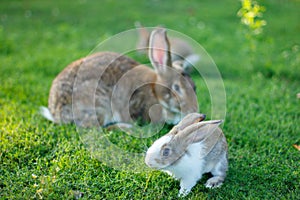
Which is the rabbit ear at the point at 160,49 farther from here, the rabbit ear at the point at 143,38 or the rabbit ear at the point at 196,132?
the rabbit ear at the point at 143,38

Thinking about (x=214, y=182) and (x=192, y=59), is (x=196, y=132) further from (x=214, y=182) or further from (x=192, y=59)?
(x=192, y=59)

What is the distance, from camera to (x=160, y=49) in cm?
457

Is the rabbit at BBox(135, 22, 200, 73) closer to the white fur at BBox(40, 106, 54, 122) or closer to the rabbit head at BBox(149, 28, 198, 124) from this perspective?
the rabbit head at BBox(149, 28, 198, 124)

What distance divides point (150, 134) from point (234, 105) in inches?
57.0

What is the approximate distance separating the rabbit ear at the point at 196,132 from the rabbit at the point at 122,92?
1174mm

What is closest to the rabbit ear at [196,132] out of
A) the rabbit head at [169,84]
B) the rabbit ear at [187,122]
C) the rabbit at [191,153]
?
the rabbit at [191,153]

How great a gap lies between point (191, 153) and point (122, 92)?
1.72 m

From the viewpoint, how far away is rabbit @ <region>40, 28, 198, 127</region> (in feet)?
15.1

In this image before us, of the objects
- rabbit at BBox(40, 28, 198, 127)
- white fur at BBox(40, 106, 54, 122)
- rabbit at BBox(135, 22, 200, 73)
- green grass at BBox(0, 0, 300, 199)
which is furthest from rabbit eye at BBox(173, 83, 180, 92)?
rabbit at BBox(135, 22, 200, 73)

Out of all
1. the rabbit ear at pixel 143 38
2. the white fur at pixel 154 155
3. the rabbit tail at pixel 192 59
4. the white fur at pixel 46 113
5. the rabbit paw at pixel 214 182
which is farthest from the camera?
the rabbit ear at pixel 143 38

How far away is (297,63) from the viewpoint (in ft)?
22.1

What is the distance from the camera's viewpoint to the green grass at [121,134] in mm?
3549

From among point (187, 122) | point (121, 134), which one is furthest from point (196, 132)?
point (121, 134)

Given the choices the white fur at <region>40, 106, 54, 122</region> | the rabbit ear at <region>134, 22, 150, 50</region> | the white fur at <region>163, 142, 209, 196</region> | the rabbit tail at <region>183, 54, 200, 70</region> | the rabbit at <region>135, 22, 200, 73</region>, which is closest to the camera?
the white fur at <region>163, 142, 209, 196</region>
